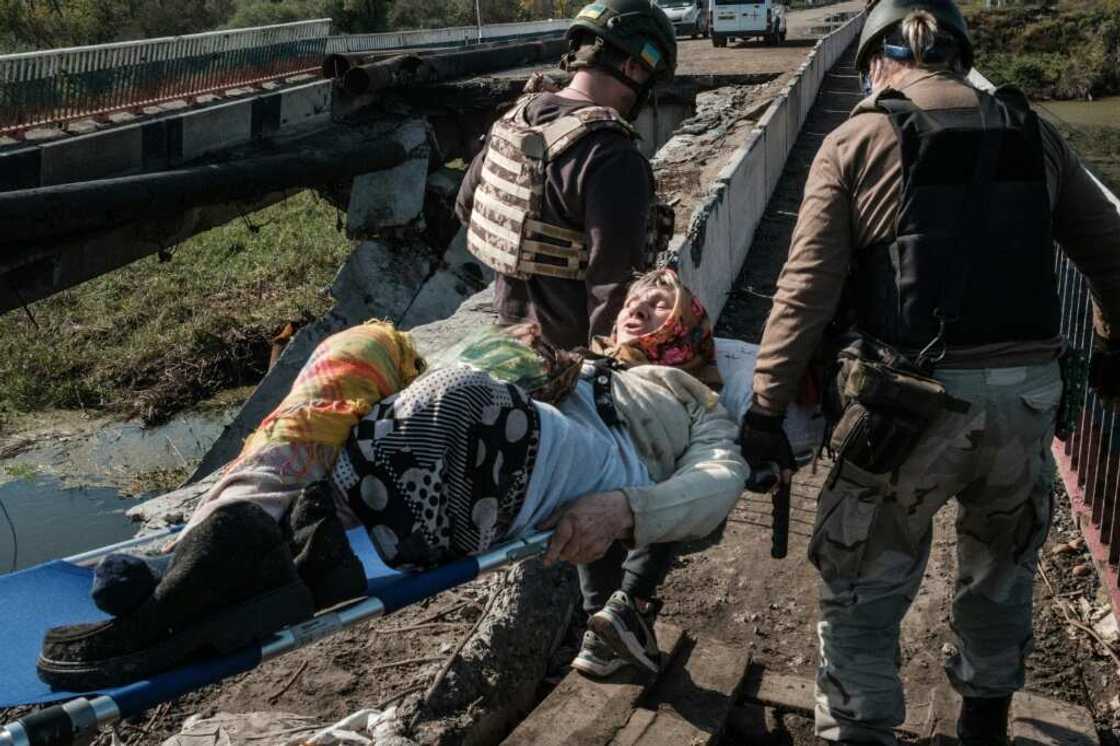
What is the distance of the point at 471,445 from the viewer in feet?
9.02

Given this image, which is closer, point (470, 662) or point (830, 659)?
point (830, 659)

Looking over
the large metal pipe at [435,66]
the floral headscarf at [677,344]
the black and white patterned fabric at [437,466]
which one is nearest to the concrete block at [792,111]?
the large metal pipe at [435,66]

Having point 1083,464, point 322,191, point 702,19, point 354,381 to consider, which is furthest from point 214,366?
point 702,19

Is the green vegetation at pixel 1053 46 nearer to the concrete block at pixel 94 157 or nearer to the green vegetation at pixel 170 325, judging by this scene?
the green vegetation at pixel 170 325

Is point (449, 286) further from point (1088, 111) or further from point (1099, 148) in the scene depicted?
point (1088, 111)

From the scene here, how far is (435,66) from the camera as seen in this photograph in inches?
603

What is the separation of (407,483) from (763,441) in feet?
3.59

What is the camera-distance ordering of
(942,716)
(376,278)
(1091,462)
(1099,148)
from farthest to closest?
(1099,148) → (376,278) → (1091,462) → (942,716)

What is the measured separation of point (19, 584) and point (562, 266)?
1909 millimetres

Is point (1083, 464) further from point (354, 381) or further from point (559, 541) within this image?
point (354, 381)

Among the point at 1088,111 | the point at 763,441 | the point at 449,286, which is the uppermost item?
the point at 763,441

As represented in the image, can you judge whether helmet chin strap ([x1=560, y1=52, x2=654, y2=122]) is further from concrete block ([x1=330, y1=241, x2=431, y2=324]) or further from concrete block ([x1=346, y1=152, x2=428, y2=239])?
concrete block ([x1=346, y1=152, x2=428, y2=239])

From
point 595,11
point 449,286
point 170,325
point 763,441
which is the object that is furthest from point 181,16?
point 763,441

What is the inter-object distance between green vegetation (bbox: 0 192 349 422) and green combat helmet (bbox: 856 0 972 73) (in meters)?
8.50
